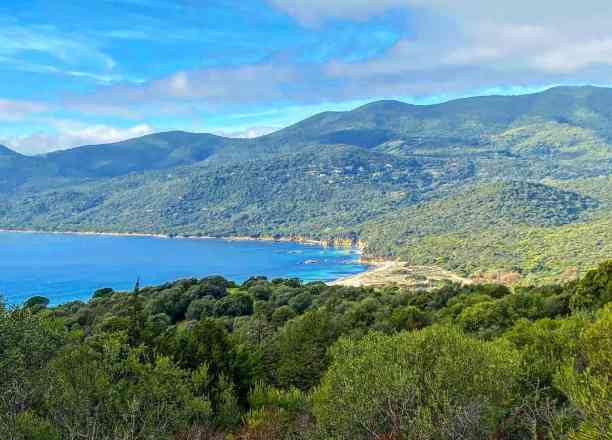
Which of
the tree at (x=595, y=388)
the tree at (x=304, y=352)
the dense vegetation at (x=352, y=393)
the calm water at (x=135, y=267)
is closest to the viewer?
the tree at (x=595, y=388)

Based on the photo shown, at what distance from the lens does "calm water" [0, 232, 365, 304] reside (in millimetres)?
131000

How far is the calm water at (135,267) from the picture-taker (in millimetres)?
131000

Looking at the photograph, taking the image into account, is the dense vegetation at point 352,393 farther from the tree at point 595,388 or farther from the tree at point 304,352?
the tree at point 304,352

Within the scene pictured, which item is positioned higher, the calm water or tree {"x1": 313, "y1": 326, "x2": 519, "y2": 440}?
tree {"x1": 313, "y1": 326, "x2": 519, "y2": 440}

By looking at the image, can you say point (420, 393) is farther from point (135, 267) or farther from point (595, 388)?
point (135, 267)

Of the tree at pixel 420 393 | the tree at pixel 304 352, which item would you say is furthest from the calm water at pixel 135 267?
the tree at pixel 420 393

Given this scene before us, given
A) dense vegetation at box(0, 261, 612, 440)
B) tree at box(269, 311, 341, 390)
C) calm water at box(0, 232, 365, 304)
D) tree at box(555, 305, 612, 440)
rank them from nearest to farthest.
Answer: tree at box(555, 305, 612, 440), dense vegetation at box(0, 261, 612, 440), tree at box(269, 311, 341, 390), calm water at box(0, 232, 365, 304)

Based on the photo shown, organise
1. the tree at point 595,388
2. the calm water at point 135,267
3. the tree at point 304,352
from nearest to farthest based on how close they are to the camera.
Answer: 1. the tree at point 595,388
2. the tree at point 304,352
3. the calm water at point 135,267

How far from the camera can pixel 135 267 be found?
162 m

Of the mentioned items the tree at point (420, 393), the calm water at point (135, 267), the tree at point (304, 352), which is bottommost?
the calm water at point (135, 267)

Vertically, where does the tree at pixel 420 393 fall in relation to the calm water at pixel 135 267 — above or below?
above

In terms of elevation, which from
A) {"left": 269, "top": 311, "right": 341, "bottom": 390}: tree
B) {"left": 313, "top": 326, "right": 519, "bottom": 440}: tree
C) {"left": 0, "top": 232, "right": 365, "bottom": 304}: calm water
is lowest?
{"left": 0, "top": 232, "right": 365, "bottom": 304}: calm water

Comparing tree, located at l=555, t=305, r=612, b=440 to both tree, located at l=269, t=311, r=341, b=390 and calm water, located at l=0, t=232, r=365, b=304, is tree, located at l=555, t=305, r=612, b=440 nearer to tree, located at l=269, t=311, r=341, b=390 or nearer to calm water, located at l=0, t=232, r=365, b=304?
tree, located at l=269, t=311, r=341, b=390

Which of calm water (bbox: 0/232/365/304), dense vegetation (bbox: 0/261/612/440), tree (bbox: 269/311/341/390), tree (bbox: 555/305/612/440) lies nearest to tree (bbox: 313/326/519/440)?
dense vegetation (bbox: 0/261/612/440)
